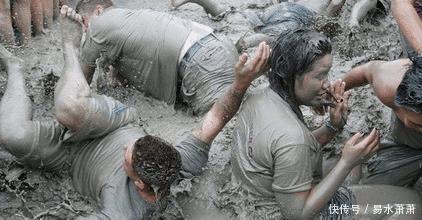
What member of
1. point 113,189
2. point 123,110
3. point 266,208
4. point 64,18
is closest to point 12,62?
point 64,18

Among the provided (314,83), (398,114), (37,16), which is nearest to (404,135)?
(398,114)

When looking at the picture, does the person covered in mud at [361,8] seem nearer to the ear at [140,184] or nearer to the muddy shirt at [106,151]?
the muddy shirt at [106,151]

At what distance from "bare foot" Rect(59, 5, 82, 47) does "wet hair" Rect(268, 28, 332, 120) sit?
1542 mm

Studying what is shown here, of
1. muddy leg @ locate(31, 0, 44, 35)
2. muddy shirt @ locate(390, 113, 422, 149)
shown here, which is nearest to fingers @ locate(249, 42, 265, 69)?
muddy shirt @ locate(390, 113, 422, 149)

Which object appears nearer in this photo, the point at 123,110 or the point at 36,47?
the point at 123,110

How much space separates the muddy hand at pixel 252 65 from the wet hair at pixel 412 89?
0.70m

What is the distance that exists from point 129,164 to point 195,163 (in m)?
0.64

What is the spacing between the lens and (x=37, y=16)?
5.66 meters

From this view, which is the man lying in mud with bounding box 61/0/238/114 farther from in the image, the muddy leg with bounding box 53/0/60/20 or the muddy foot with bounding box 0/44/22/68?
the muddy leg with bounding box 53/0/60/20

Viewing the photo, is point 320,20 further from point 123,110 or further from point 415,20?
point 123,110

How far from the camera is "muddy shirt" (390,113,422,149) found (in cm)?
378

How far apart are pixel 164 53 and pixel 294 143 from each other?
5.40 feet

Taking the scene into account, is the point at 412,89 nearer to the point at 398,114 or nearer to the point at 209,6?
the point at 398,114

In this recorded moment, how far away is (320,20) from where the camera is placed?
223 inches
